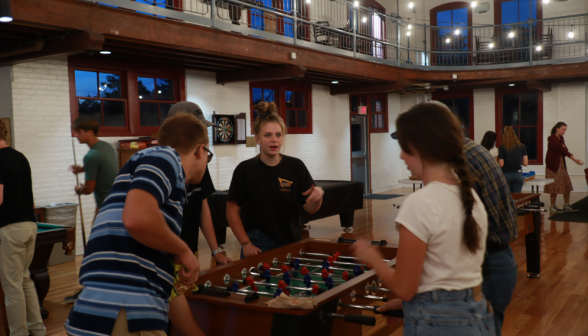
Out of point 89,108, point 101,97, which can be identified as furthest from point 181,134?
point 101,97

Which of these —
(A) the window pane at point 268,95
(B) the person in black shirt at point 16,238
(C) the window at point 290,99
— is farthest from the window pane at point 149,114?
(B) the person in black shirt at point 16,238

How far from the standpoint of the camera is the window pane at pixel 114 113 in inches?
293

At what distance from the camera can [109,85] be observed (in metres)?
7.52

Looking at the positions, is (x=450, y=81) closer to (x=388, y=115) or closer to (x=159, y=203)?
(x=388, y=115)

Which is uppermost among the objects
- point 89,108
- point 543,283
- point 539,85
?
point 539,85

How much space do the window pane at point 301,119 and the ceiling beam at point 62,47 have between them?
6.20 m

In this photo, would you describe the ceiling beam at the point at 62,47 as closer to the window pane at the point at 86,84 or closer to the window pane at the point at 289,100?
the window pane at the point at 86,84

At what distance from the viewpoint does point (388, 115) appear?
14.6m

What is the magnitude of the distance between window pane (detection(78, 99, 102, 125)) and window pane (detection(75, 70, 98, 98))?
86mm

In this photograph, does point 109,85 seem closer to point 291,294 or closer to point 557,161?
point 291,294

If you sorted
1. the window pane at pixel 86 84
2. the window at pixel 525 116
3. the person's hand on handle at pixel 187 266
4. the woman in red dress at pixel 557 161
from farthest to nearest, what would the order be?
1. the window at pixel 525 116
2. the woman in red dress at pixel 557 161
3. the window pane at pixel 86 84
4. the person's hand on handle at pixel 187 266

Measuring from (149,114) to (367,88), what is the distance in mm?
5564

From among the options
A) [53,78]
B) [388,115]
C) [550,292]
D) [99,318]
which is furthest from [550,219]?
[99,318]

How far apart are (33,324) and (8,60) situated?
3.74 m
